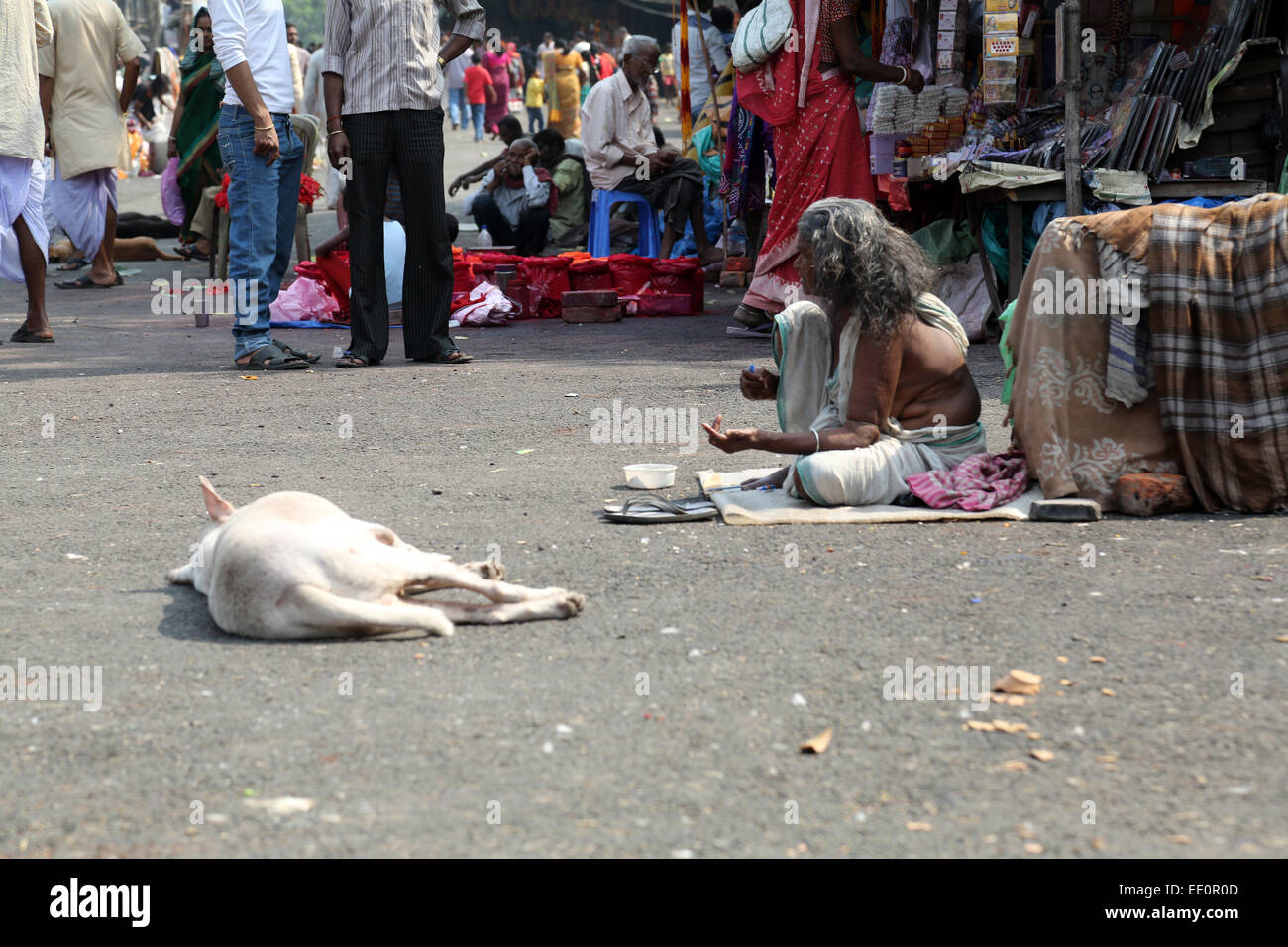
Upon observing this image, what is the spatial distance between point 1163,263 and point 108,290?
10.6m

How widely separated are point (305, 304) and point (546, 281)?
72.2 inches

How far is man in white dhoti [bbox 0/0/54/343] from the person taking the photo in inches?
331

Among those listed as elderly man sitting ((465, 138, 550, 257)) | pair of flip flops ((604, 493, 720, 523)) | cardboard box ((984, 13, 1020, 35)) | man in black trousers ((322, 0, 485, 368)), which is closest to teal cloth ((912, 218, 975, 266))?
cardboard box ((984, 13, 1020, 35))

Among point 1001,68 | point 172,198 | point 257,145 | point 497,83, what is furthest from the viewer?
point 497,83

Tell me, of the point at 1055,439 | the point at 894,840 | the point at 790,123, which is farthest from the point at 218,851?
the point at 790,123

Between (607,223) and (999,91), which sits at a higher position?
(999,91)

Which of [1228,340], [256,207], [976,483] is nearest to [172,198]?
[256,207]

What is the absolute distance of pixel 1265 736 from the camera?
3.06m

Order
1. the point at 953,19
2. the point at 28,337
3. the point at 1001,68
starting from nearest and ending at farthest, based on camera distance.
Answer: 1. the point at 1001,68
2. the point at 953,19
3. the point at 28,337

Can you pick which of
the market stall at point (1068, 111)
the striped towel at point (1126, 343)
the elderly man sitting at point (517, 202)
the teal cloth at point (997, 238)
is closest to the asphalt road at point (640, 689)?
the striped towel at point (1126, 343)

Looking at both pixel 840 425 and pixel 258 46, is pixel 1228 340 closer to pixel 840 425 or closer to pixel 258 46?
pixel 840 425

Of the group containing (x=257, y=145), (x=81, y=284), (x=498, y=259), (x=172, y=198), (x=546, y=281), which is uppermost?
(x=257, y=145)

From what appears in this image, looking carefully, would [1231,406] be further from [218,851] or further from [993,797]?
[218,851]

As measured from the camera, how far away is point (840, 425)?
5.21m
